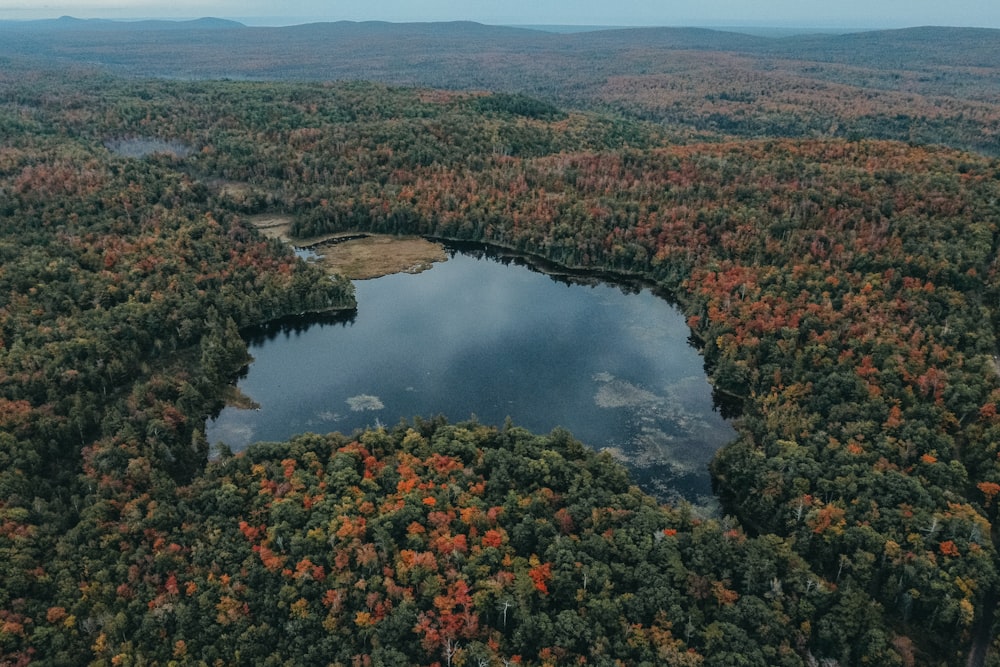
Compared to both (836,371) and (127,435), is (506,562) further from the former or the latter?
(836,371)

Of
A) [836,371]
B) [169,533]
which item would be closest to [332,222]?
[169,533]

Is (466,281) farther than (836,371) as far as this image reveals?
Yes

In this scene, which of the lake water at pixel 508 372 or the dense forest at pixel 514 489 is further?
the lake water at pixel 508 372

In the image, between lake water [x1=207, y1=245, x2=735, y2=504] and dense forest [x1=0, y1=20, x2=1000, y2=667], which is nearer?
dense forest [x1=0, y1=20, x2=1000, y2=667]

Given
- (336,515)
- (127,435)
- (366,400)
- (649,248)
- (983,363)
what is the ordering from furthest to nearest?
(649,248), (366,400), (983,363), (127,435), (336,515)

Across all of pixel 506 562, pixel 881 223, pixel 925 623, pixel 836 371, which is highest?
pixel 881 223
